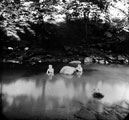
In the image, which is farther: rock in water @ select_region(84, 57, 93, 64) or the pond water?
rock in water @ select_region(84, 57, 93, 64)

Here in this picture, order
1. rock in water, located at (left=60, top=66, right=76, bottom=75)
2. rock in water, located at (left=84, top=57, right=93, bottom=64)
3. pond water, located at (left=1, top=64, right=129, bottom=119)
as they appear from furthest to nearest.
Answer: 1. rock in water, located at (left=84, top=57, right=93, bottom=64)
2. rock in water, located at (left=60, top=66, right=76, bottom=75)
3. pond water, located at (left=1, top=64, right=129, bottom=119)

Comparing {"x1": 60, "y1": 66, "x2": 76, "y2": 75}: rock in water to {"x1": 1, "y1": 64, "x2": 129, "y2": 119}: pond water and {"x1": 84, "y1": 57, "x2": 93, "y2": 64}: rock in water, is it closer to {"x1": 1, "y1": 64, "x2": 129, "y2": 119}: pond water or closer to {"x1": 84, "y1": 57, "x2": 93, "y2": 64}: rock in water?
{"x1": 1, "y1": 64, "x2": 129, "y2": 119}: pond water

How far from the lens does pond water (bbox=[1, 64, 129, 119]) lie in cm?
568

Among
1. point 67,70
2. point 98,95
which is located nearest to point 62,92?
point 98,95

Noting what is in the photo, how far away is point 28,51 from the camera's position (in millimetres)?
9688

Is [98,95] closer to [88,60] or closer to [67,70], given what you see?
[67,70]

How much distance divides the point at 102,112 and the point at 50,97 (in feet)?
5.85

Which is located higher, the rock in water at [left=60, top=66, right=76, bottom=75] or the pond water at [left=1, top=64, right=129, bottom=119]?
the rock in water at [left=60, top=66, right=76, bottom=75]

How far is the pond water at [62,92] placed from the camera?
568 cm

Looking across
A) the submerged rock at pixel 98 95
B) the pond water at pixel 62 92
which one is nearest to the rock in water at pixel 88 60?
the pond water at pixel 62 92

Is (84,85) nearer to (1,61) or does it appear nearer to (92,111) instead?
(92,111)

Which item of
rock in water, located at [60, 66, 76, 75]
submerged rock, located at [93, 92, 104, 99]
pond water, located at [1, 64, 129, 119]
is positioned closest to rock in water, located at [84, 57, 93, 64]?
pond water, located at [1, 64, 129, 119]

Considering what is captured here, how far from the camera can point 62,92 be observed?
6.84m

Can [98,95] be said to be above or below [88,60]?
below
